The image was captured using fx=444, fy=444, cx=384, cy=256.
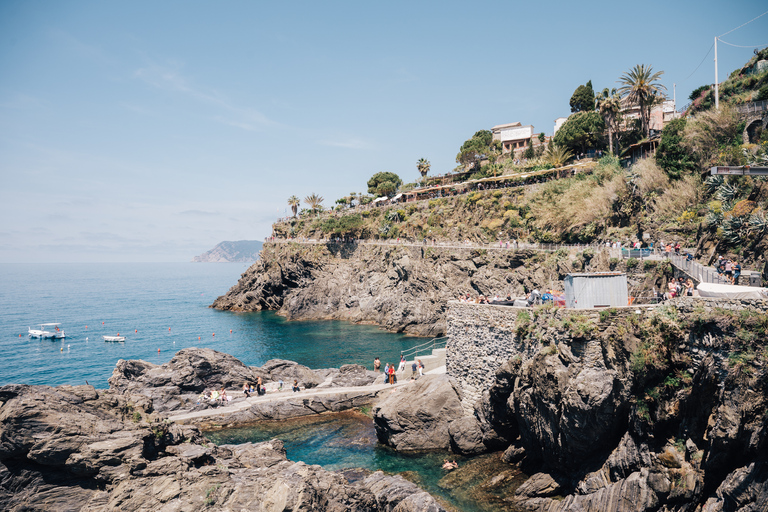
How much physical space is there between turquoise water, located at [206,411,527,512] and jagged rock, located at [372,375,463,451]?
24.5 inches

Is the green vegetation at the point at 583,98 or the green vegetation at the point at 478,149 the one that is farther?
the green vegetation at the point at 478,149

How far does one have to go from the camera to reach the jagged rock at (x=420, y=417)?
23.5 m

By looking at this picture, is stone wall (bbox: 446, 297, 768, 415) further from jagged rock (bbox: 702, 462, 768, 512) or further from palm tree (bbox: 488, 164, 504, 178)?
palm tree (bbox: 488, 164, 504, 178)

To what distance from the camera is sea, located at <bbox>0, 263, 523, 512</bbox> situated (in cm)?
2178

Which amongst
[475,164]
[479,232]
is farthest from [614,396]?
[475,164]

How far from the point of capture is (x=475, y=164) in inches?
3506

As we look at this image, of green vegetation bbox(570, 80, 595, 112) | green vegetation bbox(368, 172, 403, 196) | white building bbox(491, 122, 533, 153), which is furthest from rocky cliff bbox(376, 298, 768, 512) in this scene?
green vegetation bbox(368, 172, 403, 196)

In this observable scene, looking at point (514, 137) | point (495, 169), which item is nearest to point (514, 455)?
point (495, 169)

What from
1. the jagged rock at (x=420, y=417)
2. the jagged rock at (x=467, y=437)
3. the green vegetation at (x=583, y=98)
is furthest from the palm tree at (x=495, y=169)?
the jagged rock at (x=467, y=437)

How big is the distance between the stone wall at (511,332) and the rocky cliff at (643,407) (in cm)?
7

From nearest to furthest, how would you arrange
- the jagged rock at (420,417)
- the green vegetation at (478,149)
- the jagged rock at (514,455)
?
the jagged rock at (514,455)
the jagged rock at (420,417)
the green vegetation at (478,149)

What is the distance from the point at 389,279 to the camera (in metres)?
68.4

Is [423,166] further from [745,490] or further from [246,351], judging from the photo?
[745,490]

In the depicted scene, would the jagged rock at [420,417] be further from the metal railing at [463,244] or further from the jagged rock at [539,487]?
the metal railing at [463,244]
